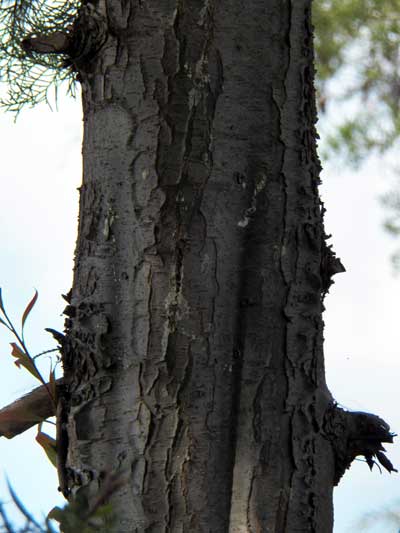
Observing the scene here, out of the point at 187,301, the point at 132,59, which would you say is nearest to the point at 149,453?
the point at 187,301

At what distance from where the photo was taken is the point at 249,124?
3.21 ft

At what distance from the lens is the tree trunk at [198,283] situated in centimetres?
90

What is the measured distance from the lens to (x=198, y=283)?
3.02ft

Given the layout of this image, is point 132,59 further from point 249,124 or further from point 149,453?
point 149,453

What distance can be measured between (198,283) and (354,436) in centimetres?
31

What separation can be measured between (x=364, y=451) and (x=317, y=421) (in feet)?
0.39

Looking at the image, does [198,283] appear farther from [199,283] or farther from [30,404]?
[30,404]

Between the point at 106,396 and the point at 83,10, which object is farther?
the point at 83,10

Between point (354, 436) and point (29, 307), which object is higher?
point (29, 307)

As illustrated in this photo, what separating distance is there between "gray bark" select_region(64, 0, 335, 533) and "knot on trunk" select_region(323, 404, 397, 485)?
0.02 m

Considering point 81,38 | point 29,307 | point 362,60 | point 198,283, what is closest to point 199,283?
point 198,283

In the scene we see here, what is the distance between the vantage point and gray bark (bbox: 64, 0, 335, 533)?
2.97 ft

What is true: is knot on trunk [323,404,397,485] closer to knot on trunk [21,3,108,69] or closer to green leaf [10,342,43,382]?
green leaf [10,342,43,382]

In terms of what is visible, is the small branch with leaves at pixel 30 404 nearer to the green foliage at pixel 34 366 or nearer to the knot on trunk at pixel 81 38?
the green foliage at pixel 34 366
